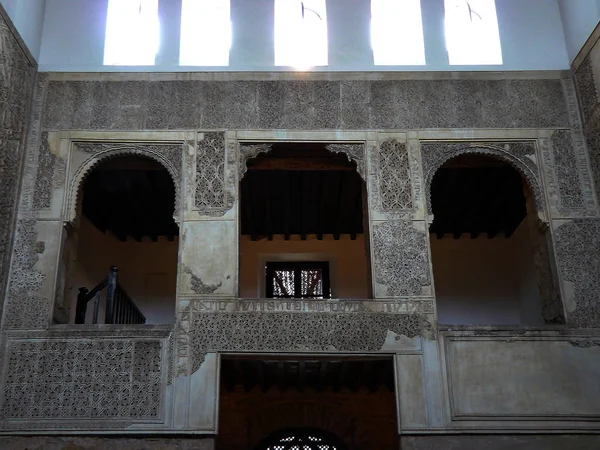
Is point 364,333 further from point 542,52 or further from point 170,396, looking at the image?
point 542,52

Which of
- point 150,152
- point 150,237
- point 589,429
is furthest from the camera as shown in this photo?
point 150,237

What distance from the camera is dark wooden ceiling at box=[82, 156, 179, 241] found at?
10.0 m

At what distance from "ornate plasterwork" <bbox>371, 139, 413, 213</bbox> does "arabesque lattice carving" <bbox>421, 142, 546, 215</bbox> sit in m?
0.24

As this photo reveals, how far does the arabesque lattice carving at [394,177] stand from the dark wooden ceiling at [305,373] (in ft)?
5.76

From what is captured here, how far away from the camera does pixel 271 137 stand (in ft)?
28.4

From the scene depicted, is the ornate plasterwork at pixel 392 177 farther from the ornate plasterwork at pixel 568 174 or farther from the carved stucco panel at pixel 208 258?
the carved stucco panel at pixel 208 258

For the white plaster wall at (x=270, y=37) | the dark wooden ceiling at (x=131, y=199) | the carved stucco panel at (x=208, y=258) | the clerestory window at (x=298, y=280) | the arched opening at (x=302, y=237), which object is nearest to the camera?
the carved stucco panel at (x=208, y=258)

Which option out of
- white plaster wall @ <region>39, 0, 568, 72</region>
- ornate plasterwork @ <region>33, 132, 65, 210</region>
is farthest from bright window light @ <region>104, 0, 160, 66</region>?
ornate plasterwork @ <region>33, 132, 65, 210</region>

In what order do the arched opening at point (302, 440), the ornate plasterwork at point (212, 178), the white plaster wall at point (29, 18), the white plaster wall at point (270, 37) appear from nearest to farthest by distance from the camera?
the white plaster wall at point (29, 18), the ornate plasterwork at point (212, 178), the white plaster wall at point (270, 37), the arched opening at point (302, 440)

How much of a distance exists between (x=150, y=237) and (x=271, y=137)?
466 centimetres

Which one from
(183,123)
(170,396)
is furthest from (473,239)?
(170,396)

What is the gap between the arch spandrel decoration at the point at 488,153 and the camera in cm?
859

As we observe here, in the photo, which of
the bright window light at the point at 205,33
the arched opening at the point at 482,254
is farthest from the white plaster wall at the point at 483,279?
the bright window light at the point at 205,33

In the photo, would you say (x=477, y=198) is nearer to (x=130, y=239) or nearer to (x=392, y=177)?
(x=392, y=177)
